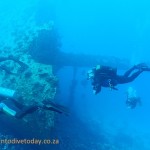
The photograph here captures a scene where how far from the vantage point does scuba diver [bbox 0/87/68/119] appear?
652 centimetres

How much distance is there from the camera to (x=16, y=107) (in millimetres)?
7168

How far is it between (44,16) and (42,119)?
25.4 feet

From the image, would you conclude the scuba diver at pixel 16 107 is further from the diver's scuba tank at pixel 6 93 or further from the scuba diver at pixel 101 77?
the scuba diver at pixel 101 77

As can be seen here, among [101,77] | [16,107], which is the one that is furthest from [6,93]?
[101,77]

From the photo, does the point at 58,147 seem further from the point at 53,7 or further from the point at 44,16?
the point at 53,7

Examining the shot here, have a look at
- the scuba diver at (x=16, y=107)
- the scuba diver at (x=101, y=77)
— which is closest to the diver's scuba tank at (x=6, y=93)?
the scuba diver at (x=16, y=107)

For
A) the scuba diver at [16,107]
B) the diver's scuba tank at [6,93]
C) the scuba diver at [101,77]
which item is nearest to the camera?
the scuba diver at [16,107]

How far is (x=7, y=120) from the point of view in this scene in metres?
8.20

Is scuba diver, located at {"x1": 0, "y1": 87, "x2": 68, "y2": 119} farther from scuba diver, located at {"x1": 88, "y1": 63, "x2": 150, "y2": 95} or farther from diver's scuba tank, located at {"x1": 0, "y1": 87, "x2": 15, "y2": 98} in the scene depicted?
scuba diver, located at {"x1": 88, "y1": 63, "x2": 150, "y2": 95}

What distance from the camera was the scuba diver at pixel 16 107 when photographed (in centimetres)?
652

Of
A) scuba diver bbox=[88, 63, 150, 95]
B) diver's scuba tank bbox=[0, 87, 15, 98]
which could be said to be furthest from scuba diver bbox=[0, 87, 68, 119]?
scuba diver bbox=[88, 63, 150, 95]

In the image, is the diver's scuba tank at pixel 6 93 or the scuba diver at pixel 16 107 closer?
the scuba diver at pixel 16 107

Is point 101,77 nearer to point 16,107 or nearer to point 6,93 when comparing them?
point 16,107

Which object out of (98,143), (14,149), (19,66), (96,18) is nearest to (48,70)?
(19,66)
